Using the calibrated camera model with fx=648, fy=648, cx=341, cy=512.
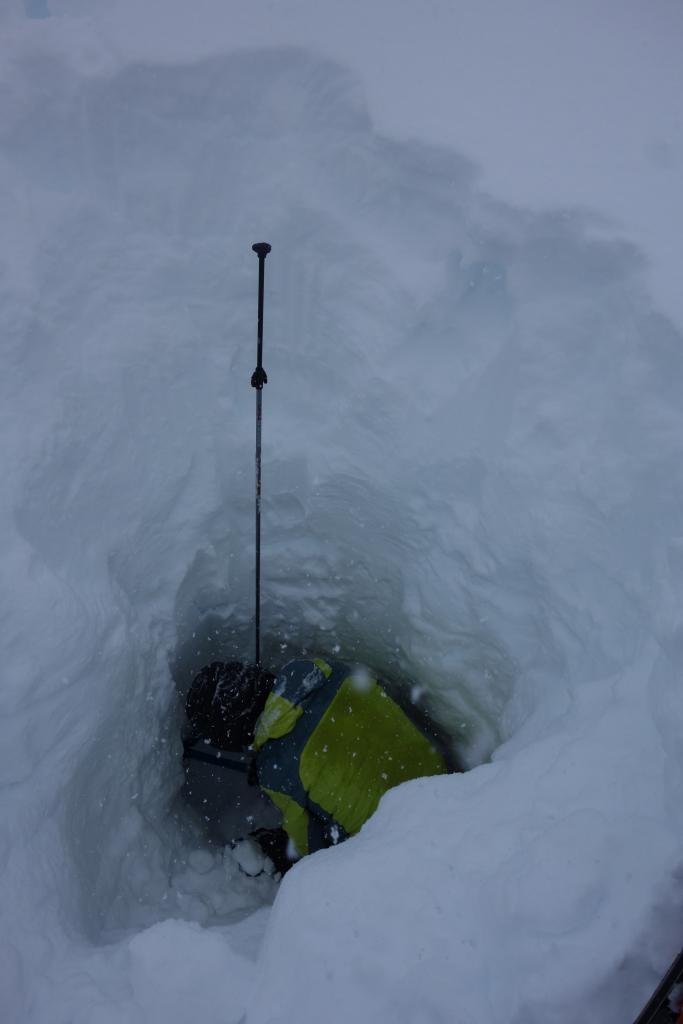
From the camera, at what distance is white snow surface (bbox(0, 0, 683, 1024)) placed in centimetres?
226

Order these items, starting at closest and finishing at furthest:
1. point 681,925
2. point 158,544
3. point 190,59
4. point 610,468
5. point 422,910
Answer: point 681,925, point 422,910, point 610,468, point 190,59, point 158,544

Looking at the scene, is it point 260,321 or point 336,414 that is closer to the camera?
point 260,321

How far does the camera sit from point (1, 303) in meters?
2.86

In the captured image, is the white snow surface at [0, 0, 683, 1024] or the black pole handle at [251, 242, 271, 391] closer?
the white snow surface at [0, 0, 683, 1024]

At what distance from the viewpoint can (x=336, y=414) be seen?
11.9 ft

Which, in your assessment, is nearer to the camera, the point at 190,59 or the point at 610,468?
the point at 610,468

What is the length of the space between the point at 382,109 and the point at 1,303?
1977mm

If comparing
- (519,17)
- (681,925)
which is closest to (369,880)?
(681,925)

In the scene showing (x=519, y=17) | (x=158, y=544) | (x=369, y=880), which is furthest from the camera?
(x=158, y=544)

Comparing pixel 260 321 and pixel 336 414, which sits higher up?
pixel 260 321

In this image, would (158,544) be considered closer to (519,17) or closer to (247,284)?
(247,284)

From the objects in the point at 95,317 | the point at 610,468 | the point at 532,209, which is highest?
the point at 532,209

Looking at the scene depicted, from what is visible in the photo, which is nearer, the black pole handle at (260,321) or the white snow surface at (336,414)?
the white snow surface at (336,414)

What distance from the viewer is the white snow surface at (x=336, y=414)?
2.26 m
